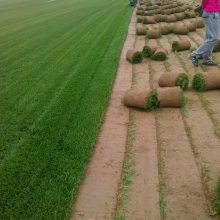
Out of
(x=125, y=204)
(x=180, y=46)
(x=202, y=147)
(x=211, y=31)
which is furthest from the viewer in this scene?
(x=180, y=46)

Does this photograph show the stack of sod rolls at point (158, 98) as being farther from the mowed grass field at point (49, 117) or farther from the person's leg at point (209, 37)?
the person's leg at point (209, 37)

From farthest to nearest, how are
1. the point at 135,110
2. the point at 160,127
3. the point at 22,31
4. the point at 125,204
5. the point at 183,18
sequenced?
the point at 22,31, the point at 183,18, the point at 135,110, the point at 160,127, the point at 125,204

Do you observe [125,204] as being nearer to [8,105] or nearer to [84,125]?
[84,125]

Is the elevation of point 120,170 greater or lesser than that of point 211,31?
lesser

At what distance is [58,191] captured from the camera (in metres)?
4.93

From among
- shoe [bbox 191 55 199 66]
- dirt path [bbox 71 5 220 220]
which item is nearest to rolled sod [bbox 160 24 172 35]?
shoe [bbox 191 55 199 66]

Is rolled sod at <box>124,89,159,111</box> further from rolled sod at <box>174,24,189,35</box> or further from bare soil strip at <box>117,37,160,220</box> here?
rolled sod at <box>174,24,189,35</box>

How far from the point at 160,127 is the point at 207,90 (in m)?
2.06

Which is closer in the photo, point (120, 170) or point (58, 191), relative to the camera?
point (58, 191)

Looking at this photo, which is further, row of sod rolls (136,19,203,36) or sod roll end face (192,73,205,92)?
row of sod rolls (136,19,203,36)

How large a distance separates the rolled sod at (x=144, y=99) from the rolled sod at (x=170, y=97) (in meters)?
0.10

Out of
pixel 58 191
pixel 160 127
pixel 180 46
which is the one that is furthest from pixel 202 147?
pixel 180 46

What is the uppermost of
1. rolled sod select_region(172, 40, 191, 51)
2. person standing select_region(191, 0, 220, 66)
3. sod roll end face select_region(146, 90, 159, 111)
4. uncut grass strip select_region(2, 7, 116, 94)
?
person standing select_region(191, 0, 220, 66)

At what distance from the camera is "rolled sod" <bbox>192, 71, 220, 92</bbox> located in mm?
8062
